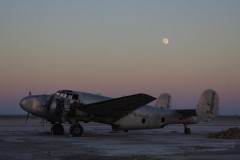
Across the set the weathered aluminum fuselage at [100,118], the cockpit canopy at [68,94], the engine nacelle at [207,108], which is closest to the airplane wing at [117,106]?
the weathered aluminum fuselage at [100,118]

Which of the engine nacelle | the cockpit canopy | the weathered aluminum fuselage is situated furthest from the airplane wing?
the engine nacelle

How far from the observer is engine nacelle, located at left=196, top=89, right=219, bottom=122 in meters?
26.7

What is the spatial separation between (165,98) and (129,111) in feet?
23.8

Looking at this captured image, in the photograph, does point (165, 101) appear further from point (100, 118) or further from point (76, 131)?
point (76, 131)

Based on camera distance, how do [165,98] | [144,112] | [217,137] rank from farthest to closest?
[165,98]
[144,112]
[217,137]

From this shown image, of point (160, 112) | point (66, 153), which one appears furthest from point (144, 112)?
point (66, 153)

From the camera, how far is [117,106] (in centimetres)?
2425

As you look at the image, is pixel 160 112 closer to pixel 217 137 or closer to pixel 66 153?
pixel 217 137

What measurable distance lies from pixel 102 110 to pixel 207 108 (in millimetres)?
7160

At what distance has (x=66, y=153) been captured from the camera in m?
13.7

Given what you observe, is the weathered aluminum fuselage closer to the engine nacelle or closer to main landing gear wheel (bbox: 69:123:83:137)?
main landing gear wheel (bbox: 69:123:83:137)

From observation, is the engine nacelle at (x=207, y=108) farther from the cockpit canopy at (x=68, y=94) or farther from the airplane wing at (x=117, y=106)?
the cockpit canopy at (x=68, y=94)

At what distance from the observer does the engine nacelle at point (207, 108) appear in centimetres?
2673

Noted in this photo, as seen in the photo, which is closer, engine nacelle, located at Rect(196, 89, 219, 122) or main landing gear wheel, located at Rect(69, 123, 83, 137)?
main landing gear wheel, located at Rect(69, 123, 83, 137)
